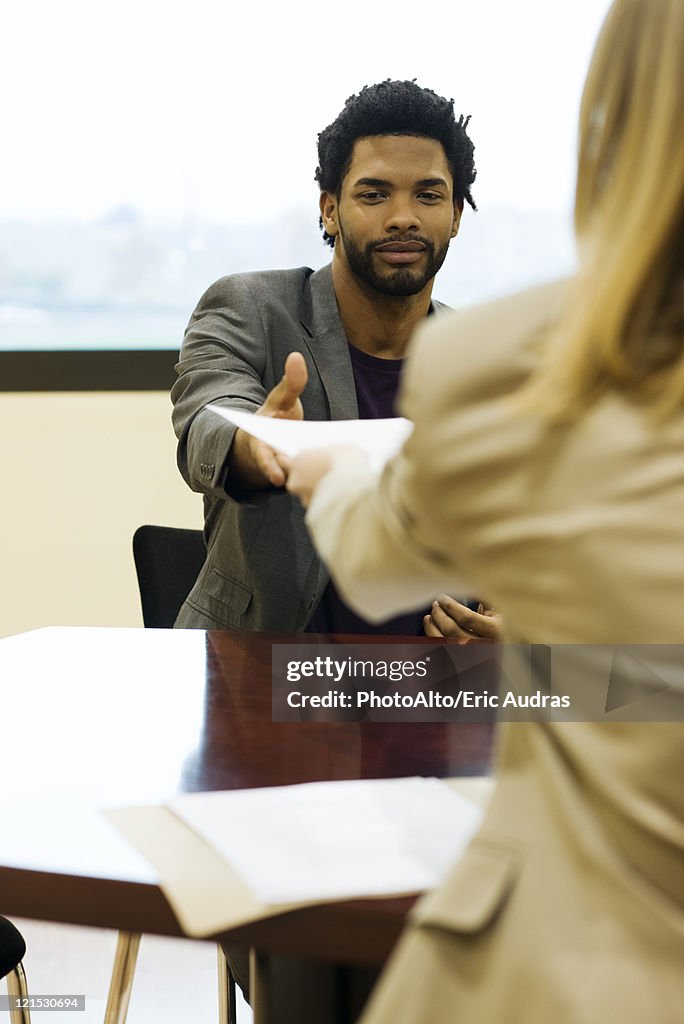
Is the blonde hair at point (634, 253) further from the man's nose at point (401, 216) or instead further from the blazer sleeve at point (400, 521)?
the man's nose at point (401, 216)

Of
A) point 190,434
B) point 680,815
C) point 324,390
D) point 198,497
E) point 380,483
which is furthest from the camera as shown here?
point 198,497

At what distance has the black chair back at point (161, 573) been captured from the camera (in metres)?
2.23

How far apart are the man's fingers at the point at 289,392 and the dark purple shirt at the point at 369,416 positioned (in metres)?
0.56

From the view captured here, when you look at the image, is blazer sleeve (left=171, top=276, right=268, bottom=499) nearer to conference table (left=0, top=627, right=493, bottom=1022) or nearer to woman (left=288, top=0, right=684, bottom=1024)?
conference table (left=0, top=627, right=493, bottom=1022)

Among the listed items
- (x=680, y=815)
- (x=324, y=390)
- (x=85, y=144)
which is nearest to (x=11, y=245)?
(x=85, y=144)

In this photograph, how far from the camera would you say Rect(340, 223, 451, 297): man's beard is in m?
2.18

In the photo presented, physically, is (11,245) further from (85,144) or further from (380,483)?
(380,483)

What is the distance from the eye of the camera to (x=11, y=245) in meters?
3.47

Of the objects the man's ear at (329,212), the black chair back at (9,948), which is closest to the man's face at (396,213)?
the man's ear at (329,212)

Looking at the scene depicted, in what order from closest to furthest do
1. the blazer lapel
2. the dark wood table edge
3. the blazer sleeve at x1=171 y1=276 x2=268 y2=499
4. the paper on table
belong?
the dark wood table edge < the paper on table < the blazer sleeve at x1=171 y1=276 x2=268 y2=499 < the blazer lapel

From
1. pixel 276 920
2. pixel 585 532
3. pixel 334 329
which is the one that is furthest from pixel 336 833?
pixel 334 329

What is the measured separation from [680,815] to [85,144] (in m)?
3.24

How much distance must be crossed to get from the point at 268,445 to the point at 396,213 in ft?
2.83

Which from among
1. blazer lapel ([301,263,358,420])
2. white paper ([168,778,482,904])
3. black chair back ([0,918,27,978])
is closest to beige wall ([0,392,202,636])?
blazer lapel ([301,263,358,420])
